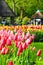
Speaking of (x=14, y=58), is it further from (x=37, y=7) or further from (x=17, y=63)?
(x=37, y=7)

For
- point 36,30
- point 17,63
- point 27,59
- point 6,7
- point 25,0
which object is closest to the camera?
point 17,63

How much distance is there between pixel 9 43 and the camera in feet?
22.9

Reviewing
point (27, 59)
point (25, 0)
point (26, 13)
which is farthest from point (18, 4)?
point (27, 59)

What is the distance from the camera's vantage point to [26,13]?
67.6 m

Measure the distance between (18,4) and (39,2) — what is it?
129 inches

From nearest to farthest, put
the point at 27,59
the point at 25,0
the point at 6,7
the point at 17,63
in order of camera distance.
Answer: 1. the point at 17,63
2. the point at 27,59
3. the point at 6,7
4. the point at 25,0

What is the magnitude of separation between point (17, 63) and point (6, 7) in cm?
3190

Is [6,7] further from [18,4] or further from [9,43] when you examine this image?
[9,43]

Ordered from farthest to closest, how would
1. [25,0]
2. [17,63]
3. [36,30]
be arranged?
[25,0] → [36,30] → [17,63]

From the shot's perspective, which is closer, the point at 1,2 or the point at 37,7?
the point at 1,2

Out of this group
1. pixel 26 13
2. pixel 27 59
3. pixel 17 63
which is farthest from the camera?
pixel 26 13

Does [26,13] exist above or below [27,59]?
below

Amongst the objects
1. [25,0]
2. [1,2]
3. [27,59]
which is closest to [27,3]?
[25,0]

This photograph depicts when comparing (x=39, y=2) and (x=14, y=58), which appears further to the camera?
(x=39, y=2)
